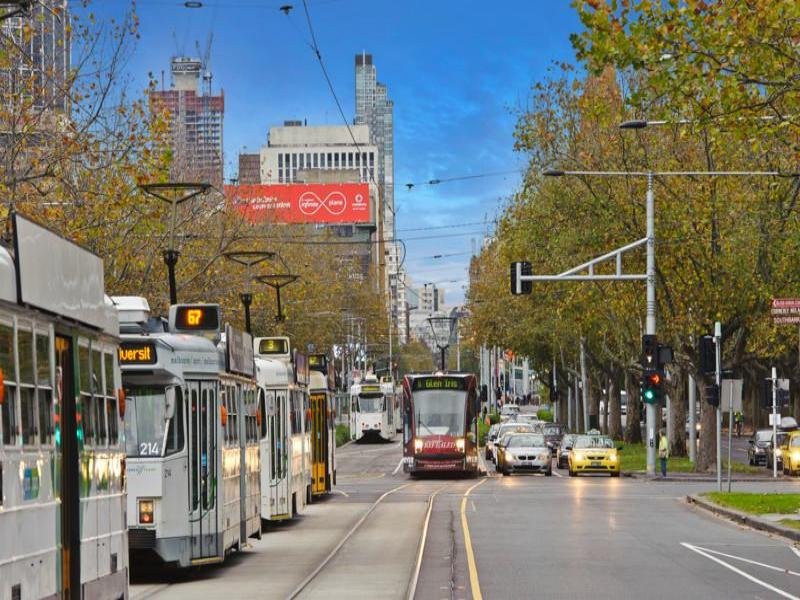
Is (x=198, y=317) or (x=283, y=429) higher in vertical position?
(x=198, y=317)

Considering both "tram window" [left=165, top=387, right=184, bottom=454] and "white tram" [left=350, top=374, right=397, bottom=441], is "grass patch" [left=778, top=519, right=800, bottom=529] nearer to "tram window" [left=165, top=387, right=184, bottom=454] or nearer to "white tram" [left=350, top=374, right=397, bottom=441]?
"tram window" [left=165, top=387, right=184, bottom=454]

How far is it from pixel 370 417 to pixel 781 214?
48166 mm

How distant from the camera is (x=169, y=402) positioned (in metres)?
18.6

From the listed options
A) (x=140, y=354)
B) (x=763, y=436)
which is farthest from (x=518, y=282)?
(x=763, y=436)

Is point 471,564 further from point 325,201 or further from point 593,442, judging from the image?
point 325,201

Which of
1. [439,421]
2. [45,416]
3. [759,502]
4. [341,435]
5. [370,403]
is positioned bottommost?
[341,435]

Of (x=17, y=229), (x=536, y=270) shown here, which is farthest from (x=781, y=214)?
(x=17, y=229)

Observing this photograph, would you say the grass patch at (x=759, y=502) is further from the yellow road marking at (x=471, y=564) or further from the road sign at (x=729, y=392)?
the yellow road marking at (x=471, y=564)

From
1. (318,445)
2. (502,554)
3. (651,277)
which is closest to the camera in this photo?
(502,554)

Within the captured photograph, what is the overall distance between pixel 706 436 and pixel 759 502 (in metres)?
17.9

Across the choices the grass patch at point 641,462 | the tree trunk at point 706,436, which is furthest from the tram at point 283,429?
the grass patch at point 641,462

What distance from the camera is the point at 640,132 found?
5084 cm

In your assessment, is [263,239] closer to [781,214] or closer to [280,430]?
[781,214]

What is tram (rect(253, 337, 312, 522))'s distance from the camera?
1067 inches
